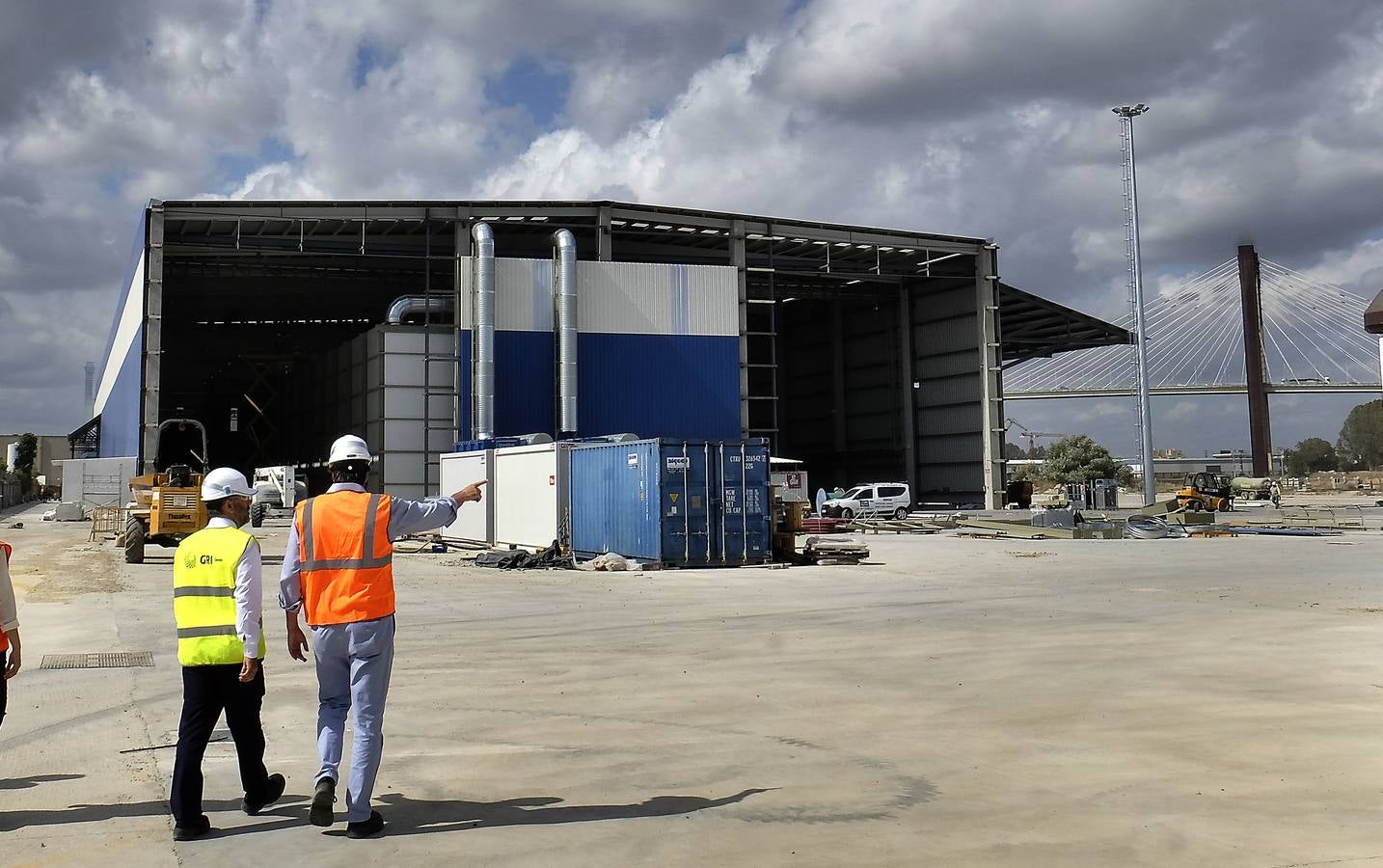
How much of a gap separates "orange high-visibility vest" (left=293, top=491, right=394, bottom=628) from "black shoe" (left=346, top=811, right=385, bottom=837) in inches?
37.6

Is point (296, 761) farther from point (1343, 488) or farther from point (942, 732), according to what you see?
point (1343, 488)

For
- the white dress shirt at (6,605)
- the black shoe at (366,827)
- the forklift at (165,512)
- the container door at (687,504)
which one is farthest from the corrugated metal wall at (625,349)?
the black shoe at (366,827)

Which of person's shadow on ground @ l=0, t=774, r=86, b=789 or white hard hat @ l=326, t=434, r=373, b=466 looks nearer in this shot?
white hard hat @ l=326, t=434, r=373, b=466

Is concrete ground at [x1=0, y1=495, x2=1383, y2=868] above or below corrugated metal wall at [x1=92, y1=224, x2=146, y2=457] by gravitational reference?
below

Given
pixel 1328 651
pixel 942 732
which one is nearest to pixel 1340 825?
pixel 942 732

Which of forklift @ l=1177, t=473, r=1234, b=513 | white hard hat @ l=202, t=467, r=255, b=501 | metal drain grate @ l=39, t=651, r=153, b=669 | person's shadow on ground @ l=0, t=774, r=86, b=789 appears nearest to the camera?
white hard hat @ l=202, t=467, r=255, b=501

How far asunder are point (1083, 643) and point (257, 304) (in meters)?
51.6

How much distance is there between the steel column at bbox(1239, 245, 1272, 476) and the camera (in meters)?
95.8

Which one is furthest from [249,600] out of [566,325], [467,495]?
[566,325]

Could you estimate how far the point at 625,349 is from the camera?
43.1 metres

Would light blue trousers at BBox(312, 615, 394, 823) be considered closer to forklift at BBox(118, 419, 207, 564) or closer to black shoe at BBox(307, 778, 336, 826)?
black shoe at BBox(307, 778, 336, 826)

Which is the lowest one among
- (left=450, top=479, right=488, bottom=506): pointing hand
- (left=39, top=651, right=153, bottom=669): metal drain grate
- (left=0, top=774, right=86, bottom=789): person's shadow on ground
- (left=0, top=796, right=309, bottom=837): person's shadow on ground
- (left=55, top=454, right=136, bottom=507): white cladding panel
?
(left=0, top=796, right=309, bottom=837): person's shadow on ground

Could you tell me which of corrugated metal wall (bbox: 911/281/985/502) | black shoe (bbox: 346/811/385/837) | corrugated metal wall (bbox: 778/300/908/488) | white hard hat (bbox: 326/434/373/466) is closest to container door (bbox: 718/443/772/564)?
white hard hat (bbox: 326/434/373/466)

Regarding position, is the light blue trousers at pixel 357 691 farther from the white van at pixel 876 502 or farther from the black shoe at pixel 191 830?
the white van at pixel 876 502
